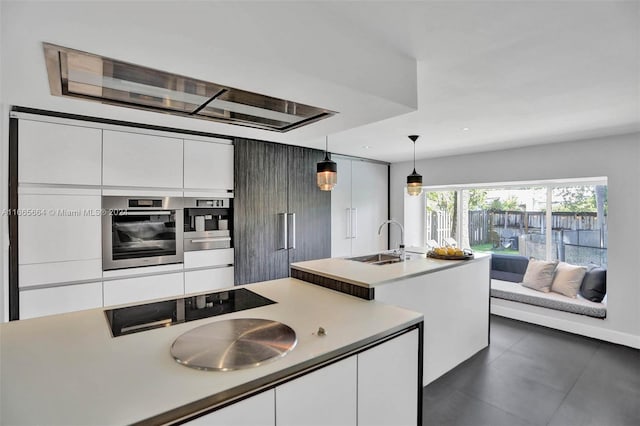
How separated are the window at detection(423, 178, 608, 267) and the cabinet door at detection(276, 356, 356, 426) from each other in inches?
154

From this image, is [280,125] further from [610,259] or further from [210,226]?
[610,259]

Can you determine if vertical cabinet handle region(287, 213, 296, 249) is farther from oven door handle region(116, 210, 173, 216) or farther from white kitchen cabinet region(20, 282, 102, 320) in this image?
white kitchen cabinet region(20, 282, 102, 320)

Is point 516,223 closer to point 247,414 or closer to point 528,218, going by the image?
point 528,218

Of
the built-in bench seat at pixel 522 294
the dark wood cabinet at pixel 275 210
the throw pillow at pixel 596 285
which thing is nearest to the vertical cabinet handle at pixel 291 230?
the dark wood cabinet at pixel 275 210

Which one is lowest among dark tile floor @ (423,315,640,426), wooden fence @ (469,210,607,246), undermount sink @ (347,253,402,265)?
dark tile floor @ (423,315,640,426)

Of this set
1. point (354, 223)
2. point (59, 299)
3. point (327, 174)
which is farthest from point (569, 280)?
point (59, 299)

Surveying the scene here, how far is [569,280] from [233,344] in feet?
14.6

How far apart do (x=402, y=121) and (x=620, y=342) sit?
11.0 ft

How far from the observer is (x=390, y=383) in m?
1.58

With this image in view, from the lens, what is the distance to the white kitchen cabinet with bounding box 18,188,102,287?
100 inches

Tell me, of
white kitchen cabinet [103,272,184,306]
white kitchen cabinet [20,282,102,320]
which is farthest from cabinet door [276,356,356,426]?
white kitchen cabinet [20,282,102,320]

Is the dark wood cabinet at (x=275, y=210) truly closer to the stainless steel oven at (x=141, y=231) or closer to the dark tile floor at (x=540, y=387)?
the stainless steel oven at (x=141, y=231)

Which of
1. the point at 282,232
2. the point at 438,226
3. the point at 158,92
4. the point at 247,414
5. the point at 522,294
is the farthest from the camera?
the point at 438,226

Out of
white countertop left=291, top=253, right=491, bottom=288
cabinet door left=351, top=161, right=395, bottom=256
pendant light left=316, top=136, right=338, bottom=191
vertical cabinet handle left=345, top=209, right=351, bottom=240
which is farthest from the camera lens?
cabinet door left=351, top=161, right=395, bottom=256
